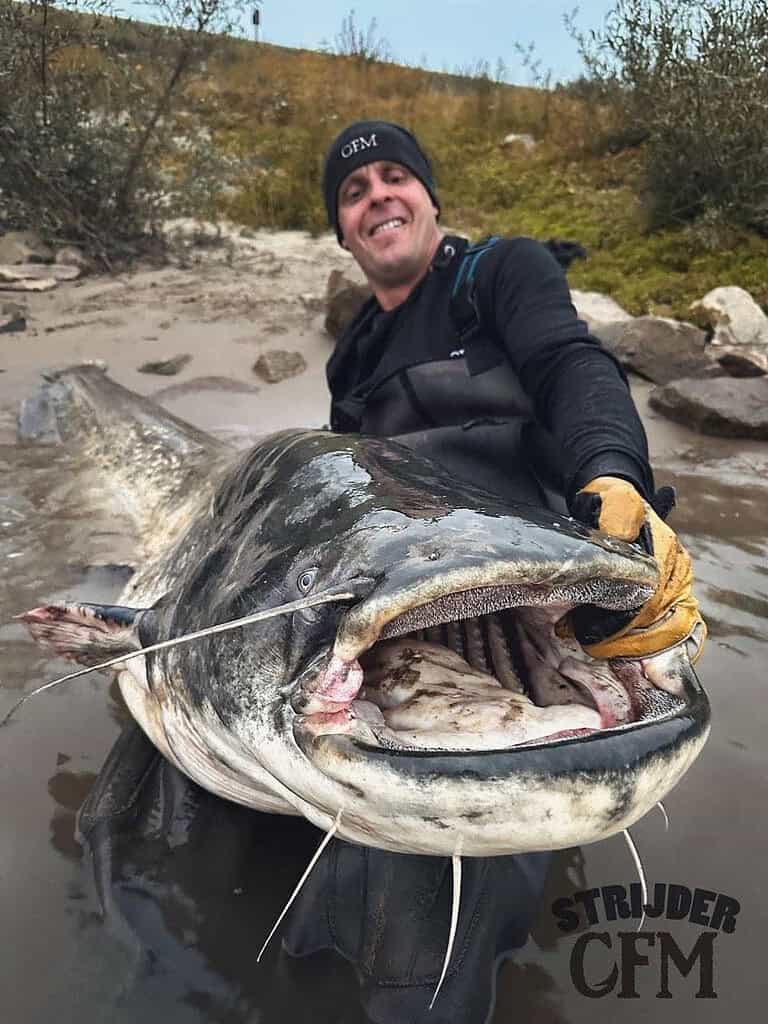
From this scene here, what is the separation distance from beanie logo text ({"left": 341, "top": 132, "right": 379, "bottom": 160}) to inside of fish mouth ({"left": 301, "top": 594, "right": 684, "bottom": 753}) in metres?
2.37

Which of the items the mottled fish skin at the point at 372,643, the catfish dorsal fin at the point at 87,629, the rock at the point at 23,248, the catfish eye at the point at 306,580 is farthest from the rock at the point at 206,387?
the catfish eye at the point at 306,580

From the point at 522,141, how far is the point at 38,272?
7978mm

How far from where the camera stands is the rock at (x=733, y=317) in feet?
18.3

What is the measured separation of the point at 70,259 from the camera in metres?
7.12

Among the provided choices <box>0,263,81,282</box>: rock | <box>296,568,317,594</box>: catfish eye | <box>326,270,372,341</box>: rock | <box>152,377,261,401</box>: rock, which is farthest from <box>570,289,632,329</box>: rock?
<box>296,568,317,594</box>: catfish eye

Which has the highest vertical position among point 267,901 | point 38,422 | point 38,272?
point 38,272

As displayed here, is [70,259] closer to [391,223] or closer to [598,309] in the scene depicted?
[598,309]

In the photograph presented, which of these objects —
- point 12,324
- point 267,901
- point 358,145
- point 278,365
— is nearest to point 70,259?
point 12,324

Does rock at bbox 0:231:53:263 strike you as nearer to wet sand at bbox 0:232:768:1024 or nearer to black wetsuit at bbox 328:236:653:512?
wet sand at bbox 0:232:768:1024

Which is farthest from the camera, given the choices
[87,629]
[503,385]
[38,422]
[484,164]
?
[484,164]

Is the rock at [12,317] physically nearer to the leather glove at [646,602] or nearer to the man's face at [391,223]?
the man's face at [391,223]

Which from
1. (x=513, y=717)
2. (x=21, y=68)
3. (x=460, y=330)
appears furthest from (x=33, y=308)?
(x=513, y=717)

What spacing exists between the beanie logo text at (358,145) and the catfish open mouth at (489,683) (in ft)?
7.84

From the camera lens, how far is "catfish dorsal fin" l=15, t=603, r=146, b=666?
5.81 feet
